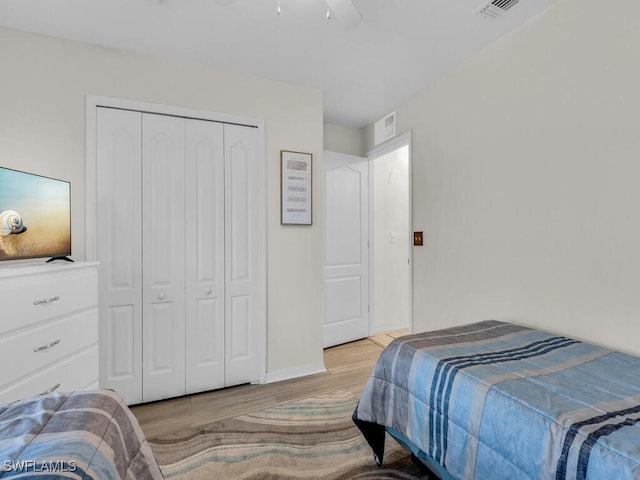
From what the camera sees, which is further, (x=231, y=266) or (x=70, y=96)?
(x=231, y=266)

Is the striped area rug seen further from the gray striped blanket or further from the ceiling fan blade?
the ceiling fan blade

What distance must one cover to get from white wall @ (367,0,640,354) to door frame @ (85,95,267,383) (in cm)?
146

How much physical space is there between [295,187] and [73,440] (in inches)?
88.5

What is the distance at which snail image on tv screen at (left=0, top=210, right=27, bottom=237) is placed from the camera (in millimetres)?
1447

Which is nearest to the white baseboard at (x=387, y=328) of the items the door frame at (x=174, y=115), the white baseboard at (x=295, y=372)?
the white baseboard at (x=295, y=372)

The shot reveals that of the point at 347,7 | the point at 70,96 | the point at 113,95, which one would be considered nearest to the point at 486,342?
the point at 347,7

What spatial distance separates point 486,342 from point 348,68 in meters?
2.20

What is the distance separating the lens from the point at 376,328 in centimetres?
386

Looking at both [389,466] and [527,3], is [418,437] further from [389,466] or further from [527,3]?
[527,3]

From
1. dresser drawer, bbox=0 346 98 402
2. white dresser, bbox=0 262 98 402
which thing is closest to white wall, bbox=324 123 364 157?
white dresser, bbox=0 262 98 402

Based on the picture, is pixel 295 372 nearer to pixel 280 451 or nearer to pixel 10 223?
pixel 280 451

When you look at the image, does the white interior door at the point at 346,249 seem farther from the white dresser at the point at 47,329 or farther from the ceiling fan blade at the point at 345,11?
the white dresser at the point at 47,329

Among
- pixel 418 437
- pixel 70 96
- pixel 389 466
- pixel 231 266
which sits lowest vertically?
pixel 389 466

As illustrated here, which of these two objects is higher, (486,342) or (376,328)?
(486,342)
